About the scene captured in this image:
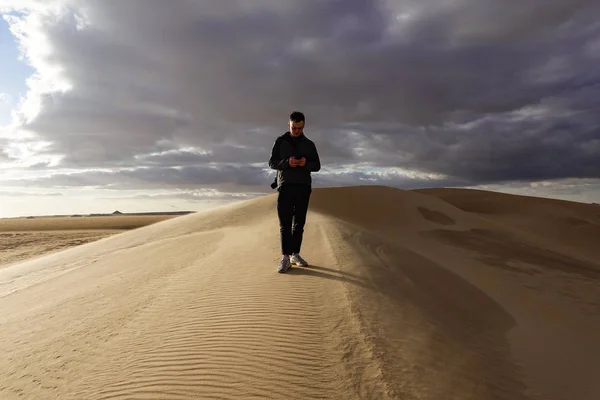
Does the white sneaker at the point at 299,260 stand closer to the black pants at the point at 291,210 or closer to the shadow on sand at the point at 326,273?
the shadow on sand at the point at 326,273

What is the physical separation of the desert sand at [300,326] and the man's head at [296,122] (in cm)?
222

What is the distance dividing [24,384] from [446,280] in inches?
263

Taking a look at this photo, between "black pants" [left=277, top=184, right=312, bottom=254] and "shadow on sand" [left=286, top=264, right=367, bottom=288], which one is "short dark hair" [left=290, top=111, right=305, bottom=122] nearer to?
"black pants" [left=277, top=184, right=312, bottom=254]

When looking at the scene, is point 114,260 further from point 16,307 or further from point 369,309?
point 369,309

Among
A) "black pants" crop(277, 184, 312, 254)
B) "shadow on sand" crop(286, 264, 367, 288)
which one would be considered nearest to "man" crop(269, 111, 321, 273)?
"black pants" crop(277, 184, 312, 254)

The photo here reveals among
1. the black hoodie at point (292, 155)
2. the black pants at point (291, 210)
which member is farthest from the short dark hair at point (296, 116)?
the black pants at point (291, 210)

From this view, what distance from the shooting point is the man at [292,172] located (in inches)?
254

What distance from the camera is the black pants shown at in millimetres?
6539

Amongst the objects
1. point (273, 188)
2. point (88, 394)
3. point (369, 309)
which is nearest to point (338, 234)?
point (273, 188)

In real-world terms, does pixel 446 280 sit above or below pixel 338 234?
below

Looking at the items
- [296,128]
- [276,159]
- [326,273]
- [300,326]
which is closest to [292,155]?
[276,159]

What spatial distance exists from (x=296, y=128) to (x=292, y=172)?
0.68m

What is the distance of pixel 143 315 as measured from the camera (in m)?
5.51

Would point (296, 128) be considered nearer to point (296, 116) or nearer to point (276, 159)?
point (296, 116)
